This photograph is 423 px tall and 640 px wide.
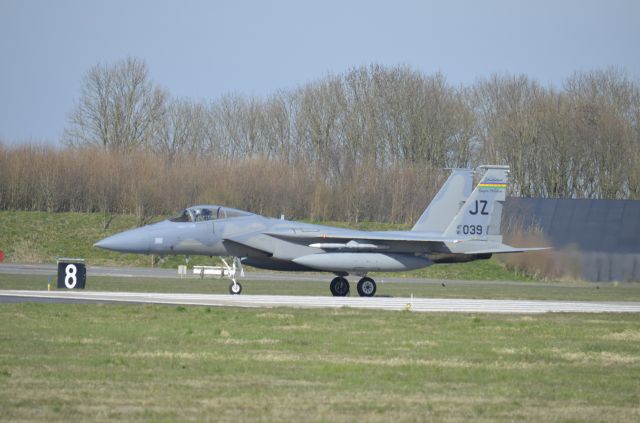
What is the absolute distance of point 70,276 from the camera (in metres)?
26.8

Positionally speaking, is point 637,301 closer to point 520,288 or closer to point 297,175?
point 520,288

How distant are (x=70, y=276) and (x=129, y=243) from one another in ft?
6.89

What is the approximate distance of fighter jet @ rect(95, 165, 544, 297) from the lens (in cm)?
2659

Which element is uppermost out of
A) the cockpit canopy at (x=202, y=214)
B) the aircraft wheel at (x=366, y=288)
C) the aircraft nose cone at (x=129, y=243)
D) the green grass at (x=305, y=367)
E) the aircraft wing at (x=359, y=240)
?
the cockpit canopy at (x=202, y=214)

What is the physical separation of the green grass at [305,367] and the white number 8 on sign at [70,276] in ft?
25.4

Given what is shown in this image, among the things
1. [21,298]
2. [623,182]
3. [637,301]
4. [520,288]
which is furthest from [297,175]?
[21,298]

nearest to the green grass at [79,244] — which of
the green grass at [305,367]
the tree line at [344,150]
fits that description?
the tree line at [344,150]

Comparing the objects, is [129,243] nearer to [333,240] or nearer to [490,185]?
[333,240]

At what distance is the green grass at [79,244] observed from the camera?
151 ft

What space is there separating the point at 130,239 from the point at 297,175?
32.5 meters

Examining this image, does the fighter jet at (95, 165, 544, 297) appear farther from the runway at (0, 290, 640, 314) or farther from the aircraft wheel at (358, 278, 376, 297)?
the runway at (0, 290, 640, 314)

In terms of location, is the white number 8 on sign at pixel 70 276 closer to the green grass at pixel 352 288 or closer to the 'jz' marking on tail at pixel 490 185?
the green grass at pixel 352 288

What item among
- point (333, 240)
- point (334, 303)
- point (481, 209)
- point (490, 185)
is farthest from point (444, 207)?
point (334, 303)

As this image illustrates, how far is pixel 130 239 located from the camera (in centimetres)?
2611
